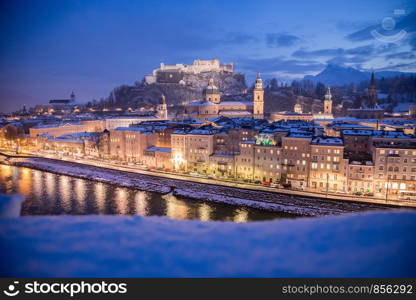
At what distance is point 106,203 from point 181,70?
59288mm

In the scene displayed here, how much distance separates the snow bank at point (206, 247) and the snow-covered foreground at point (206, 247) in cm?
1

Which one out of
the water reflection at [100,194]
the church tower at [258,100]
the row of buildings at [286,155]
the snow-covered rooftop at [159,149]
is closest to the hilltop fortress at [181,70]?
the church tower at [258,100]

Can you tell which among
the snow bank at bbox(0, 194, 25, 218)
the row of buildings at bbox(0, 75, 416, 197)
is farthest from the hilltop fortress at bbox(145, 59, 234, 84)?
the snow bank at bbox(0, 194, 25, 218)

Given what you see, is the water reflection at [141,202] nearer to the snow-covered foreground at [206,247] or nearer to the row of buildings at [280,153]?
the row of buildings at [280,153]

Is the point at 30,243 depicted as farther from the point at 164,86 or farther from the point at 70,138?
the point at 164,86

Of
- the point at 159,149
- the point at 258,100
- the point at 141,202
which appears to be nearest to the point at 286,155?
the point at 141,202

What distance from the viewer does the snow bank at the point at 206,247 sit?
3.54 m

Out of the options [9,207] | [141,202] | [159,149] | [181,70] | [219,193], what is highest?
[181,70]

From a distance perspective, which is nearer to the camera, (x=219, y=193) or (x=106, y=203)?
(x=106, y=203)

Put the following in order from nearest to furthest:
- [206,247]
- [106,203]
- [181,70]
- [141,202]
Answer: [206,247] → [106,203] → [141,202] → [181,70]

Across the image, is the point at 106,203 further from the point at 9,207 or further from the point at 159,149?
the point at 159,149

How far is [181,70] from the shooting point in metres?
70.8

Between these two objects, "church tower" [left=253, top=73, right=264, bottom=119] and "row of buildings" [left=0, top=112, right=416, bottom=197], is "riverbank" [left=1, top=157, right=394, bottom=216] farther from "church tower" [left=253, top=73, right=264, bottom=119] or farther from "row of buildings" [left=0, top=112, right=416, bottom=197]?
"church tower" [left=253, top=73, right=264, bottom=119]

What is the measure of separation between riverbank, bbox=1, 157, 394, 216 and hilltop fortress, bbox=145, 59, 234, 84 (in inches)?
1887
